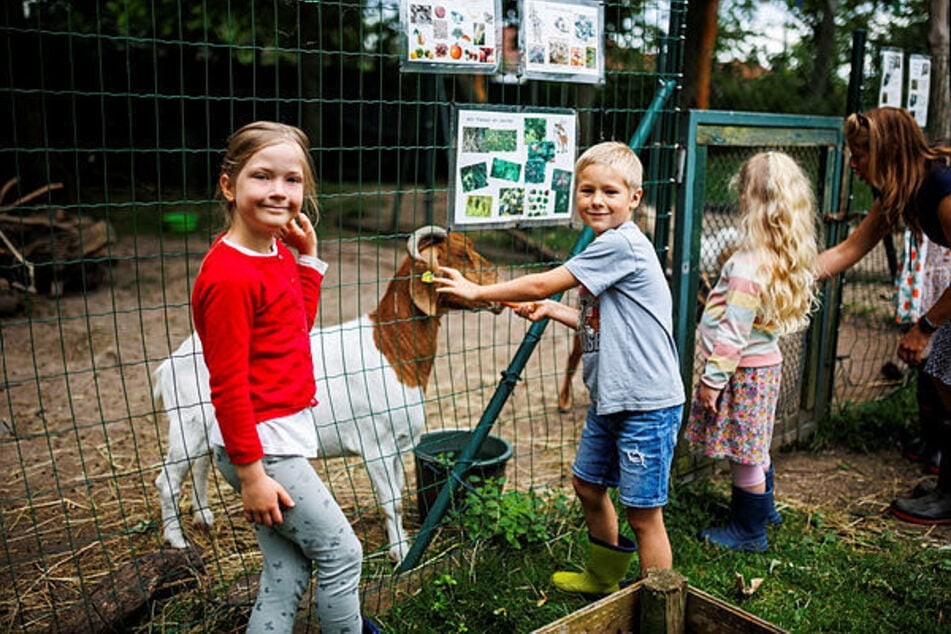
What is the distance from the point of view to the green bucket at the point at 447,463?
12.2ft

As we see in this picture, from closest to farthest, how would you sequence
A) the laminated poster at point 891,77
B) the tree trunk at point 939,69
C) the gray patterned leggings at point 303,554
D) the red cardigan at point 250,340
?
the red cardigan at point 250,340 → the gray patterned leggings at point 303,554 → the laminated poster at point 891,77 → the tree trunk at point 939,69

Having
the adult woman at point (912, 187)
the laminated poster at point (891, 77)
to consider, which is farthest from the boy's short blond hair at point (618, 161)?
the laminated poster at point (891, 77)

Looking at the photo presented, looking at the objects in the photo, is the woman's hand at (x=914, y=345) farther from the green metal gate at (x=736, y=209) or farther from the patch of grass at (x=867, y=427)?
the patch of grass at (x=867, y=427)

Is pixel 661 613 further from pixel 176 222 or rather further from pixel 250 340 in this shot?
pixel 176 222

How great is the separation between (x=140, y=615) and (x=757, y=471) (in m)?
2.65

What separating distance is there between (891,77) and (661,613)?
4.47 metres

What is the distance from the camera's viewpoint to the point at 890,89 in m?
5.37

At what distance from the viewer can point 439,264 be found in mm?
3477

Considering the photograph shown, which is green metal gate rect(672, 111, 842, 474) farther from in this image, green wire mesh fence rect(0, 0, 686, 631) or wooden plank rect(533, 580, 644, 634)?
wooden plank rect(533, 580, 644, 634)

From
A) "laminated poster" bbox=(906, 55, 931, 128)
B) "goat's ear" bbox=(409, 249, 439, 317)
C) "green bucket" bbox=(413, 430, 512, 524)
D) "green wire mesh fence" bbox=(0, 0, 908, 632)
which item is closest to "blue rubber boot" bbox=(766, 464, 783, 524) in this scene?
"green wire mesh fence" bbox=(0, 0, 908, 632)

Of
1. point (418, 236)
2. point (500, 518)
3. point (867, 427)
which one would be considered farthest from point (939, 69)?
point (500, 518)

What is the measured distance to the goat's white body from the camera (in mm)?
3670

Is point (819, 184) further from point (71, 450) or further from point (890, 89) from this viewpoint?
point (71, 450)

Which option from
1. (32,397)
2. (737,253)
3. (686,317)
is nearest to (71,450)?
(32,397)
